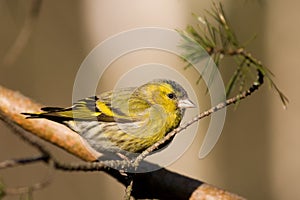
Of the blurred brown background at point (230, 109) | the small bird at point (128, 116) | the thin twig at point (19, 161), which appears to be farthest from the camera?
the blurred brown background at point (230, 109)

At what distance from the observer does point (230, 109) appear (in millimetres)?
3814

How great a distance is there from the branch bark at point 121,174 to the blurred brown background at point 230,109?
180 centimetres

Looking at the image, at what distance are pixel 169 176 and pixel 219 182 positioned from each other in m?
2.40

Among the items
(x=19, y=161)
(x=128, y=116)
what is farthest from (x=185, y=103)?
(x=19, y=161)

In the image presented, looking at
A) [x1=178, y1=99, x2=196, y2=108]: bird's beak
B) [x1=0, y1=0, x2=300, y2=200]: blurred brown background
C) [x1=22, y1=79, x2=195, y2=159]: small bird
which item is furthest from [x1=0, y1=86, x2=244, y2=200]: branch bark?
[x1=0, y1=0, x2=300, y2=200]: blurred brown background

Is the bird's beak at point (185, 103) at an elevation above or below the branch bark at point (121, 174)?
above

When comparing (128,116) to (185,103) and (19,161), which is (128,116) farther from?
(19,161)

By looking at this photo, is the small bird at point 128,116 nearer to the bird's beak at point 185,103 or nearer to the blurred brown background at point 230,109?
the bird's beak at point 185,103

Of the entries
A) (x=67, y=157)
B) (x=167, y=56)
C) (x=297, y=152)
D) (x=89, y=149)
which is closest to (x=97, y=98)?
(x=89, y=149)

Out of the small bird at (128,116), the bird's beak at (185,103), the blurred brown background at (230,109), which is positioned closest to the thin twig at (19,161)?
the small bird at (128,116)

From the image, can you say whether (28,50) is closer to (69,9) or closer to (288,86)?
(69,9)

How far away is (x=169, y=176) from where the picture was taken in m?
1.63

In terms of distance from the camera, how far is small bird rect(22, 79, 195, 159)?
1531 millimetres

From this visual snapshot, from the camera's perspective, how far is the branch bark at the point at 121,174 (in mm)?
1573
